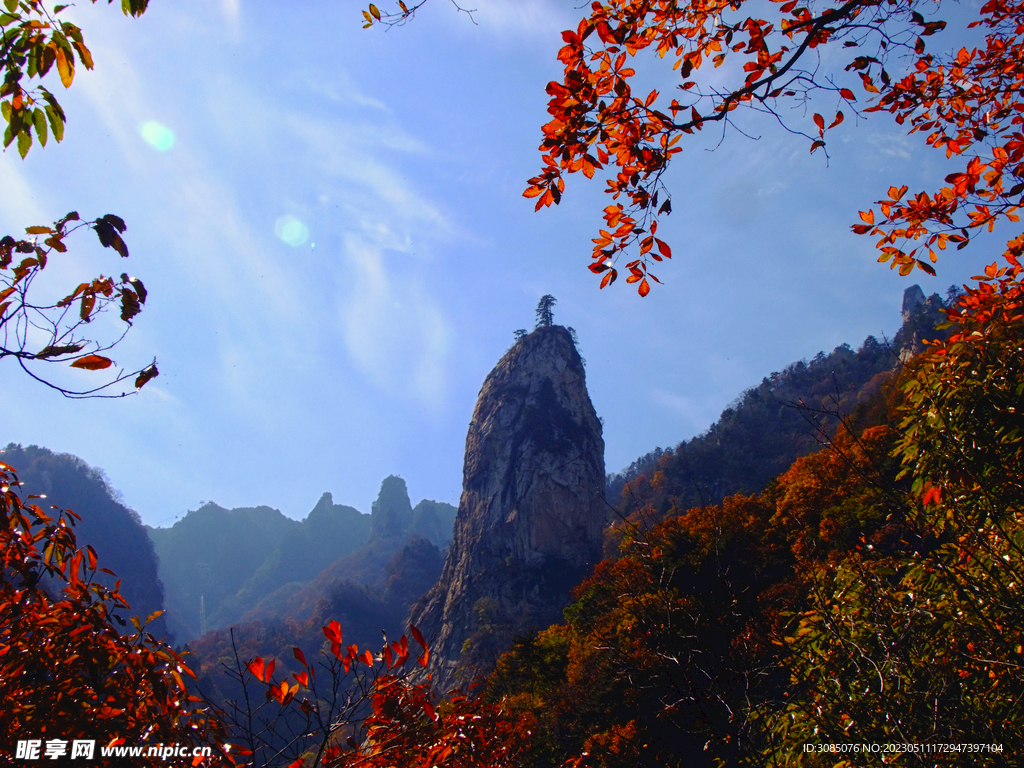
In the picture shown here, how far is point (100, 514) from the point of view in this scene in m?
88.4

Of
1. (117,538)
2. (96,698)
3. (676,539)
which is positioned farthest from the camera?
(117,538)

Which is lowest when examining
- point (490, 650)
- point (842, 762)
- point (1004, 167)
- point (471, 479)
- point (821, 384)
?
point (490, 650)

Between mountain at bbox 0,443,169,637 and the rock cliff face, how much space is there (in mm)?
54929

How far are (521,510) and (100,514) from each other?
263 ft

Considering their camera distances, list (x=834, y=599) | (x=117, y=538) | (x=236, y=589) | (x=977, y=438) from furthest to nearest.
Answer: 1. (x=236, y=589)
2. (x=117, y=538)
3. (x=834, y=599)
4. (x=977, y=438)

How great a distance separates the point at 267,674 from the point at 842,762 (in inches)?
127

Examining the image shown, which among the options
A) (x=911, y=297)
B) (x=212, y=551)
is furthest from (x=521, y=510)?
(x=212, y=551)

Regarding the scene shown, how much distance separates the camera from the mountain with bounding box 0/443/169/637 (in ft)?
273

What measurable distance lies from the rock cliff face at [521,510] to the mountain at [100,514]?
5493 centimetres

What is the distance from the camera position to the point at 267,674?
248 cm

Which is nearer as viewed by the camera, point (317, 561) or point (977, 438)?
point (977, 438)

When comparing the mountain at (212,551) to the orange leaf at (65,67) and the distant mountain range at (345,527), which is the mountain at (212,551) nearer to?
the distant mountain range at (345,527)

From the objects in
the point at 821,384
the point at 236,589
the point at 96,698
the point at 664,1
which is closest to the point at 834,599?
the point at 664,1

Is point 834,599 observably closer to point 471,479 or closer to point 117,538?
point 471,479
